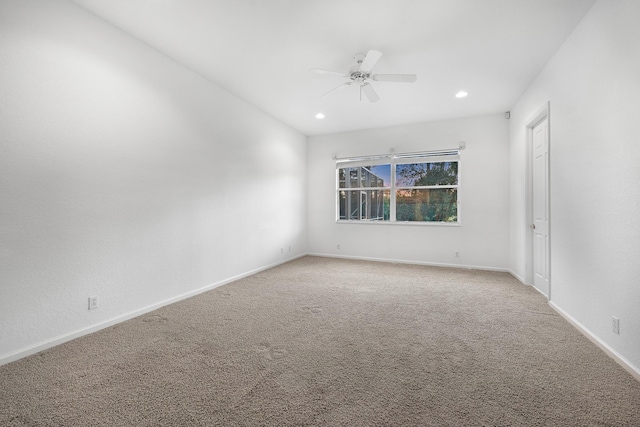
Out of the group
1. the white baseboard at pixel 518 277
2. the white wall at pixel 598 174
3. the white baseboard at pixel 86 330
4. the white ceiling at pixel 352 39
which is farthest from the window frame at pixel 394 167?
the white baseboard at pixel 86 330

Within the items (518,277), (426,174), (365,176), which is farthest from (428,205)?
(518,277)

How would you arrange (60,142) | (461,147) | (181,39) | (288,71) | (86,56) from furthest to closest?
1. (461,147)
2. (288,71)
3. (181,39)
4. (86,56)
5. (60,142)

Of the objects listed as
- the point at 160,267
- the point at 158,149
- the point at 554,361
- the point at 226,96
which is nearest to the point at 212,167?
the point at 158,149

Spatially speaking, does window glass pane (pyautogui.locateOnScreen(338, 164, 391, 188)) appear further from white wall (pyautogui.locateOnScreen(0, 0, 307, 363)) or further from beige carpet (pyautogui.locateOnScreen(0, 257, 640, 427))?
beige carpet (pyautogui.locateOnScreen(0, 257, 640, 427))

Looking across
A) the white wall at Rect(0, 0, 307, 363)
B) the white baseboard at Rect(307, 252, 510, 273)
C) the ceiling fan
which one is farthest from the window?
the white wall at Rect(0, 0, 307, 363)

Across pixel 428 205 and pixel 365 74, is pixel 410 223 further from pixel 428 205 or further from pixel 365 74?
pixel 365 74

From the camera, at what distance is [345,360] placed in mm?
2039

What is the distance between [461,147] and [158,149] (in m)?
4.99

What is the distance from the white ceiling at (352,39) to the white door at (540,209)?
82 centimetres

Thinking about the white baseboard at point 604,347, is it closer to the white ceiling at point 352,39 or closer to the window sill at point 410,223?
the window sill at point 410,223

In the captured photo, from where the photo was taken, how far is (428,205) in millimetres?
A: 5523

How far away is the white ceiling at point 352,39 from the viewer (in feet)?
7.73

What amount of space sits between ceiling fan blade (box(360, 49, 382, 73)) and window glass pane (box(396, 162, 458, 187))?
119 inches

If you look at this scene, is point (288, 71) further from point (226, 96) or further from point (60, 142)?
point (60, 142)
